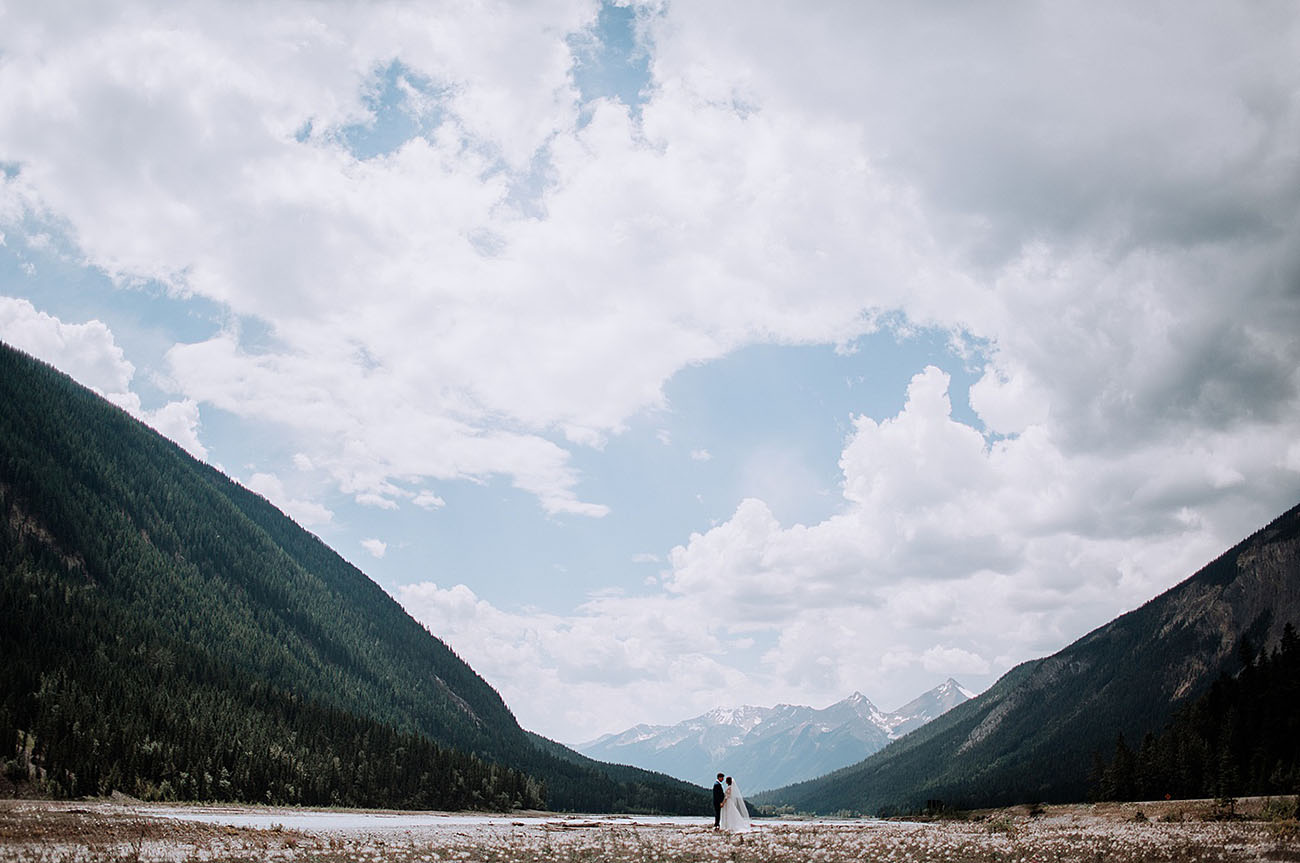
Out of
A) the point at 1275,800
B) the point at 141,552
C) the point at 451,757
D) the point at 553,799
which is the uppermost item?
the point at 141,552

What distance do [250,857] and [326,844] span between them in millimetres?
6959

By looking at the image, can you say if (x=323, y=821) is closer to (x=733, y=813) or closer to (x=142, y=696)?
(x=733, y=813)

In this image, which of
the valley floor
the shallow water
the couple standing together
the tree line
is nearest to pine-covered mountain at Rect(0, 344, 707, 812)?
the shallow water

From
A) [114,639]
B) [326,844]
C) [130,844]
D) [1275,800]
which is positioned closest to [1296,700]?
[1275,800]

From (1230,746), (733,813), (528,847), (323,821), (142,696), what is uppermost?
(142,696)

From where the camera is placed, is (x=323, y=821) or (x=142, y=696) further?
(x=142, y=696)

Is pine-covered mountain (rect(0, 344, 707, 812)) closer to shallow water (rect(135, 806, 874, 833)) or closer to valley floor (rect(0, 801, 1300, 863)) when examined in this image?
shallow water (rect(135, 806, 874, 833))

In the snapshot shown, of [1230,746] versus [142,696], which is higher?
[142,696]

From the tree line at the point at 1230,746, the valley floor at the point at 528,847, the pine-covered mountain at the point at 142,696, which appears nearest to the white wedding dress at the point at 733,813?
the valley floor at the point at 528,847

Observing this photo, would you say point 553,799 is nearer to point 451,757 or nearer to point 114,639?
point 451,757

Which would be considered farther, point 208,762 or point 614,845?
point 208,762

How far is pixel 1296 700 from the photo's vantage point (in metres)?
94.0

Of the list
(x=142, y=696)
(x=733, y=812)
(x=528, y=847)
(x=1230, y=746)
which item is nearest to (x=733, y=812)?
(x=733, y=812)

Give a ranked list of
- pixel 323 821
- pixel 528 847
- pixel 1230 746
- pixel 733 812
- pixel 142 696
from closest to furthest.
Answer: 1. pixel 528 847
2. pixel 733 812
3. pixel 323 821
4. pixel 1230 746
5. pixel 142 696
